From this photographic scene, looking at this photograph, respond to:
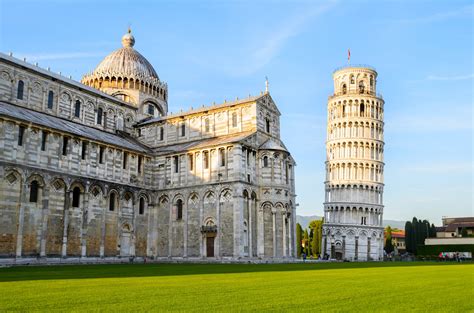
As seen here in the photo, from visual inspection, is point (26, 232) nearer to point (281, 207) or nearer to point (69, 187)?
point (69, 187)

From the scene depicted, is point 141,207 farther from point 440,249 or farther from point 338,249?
point 440,249

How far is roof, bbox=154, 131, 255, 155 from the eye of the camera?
46.7 meters

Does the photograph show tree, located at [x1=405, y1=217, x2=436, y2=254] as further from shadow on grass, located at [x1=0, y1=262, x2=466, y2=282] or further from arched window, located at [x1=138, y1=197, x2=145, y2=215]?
shadow on grass, located at [x1=0, y1=262, x2=466, y2=282]

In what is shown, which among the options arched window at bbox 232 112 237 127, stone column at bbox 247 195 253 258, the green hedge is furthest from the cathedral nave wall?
the green hedge

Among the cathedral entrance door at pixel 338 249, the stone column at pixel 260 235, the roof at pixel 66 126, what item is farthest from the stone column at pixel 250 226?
the cathedral entrance door at pixel 338 249

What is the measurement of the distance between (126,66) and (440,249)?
2188 inches

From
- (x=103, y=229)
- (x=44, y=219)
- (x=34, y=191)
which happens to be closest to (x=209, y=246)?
(x=103, y=229)

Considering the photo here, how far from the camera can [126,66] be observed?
198 feet

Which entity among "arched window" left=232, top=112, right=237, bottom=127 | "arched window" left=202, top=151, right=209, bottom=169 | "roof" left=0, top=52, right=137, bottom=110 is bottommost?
"arched window" left=202, top=151, right=209, bottom=169

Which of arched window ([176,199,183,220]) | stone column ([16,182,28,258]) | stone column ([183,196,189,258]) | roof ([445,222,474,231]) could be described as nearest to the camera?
stone column ([16,182,28,258])

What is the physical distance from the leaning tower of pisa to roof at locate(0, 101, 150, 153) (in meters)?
38.8

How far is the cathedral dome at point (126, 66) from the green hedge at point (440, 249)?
50.6 m

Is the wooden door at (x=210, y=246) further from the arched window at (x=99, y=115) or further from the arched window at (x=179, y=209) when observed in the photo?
the arched window at (x=99, y=115)

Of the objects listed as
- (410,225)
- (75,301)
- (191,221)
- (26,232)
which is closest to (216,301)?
(75,301)
